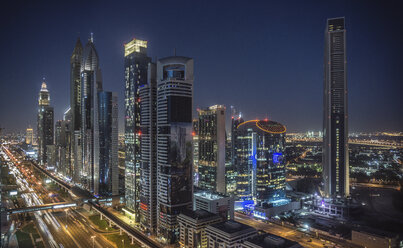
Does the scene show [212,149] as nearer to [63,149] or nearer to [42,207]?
[42,207]

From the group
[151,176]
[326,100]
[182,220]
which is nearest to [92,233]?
[151,176]

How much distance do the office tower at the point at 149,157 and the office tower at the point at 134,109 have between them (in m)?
10.6

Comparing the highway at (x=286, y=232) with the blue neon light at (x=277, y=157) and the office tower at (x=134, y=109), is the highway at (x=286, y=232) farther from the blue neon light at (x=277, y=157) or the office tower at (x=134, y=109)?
the office tower at (x=134, y=109)

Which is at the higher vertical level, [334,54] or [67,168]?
[334,54]

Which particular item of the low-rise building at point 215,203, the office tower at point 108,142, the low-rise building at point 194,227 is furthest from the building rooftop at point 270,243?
the office tower at point 108,142

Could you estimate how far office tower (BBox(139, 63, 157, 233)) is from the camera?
78.2 m

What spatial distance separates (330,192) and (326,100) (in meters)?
34.2

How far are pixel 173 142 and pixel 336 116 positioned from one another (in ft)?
211

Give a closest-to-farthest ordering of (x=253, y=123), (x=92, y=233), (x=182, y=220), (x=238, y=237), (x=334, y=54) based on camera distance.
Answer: (x=238, y=237)
(x=182, y=220)
(x=92, y=233)
(x=334, y=54)
(x=253, y=123)

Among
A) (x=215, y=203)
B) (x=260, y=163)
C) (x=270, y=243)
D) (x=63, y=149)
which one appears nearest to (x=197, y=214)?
(x=215, y=203)

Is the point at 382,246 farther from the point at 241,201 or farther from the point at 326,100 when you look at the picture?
the point at 326,100

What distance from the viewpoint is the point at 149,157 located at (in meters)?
79.1

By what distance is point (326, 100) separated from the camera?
10331 centimetres

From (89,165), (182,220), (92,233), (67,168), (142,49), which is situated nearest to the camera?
(182,220)
